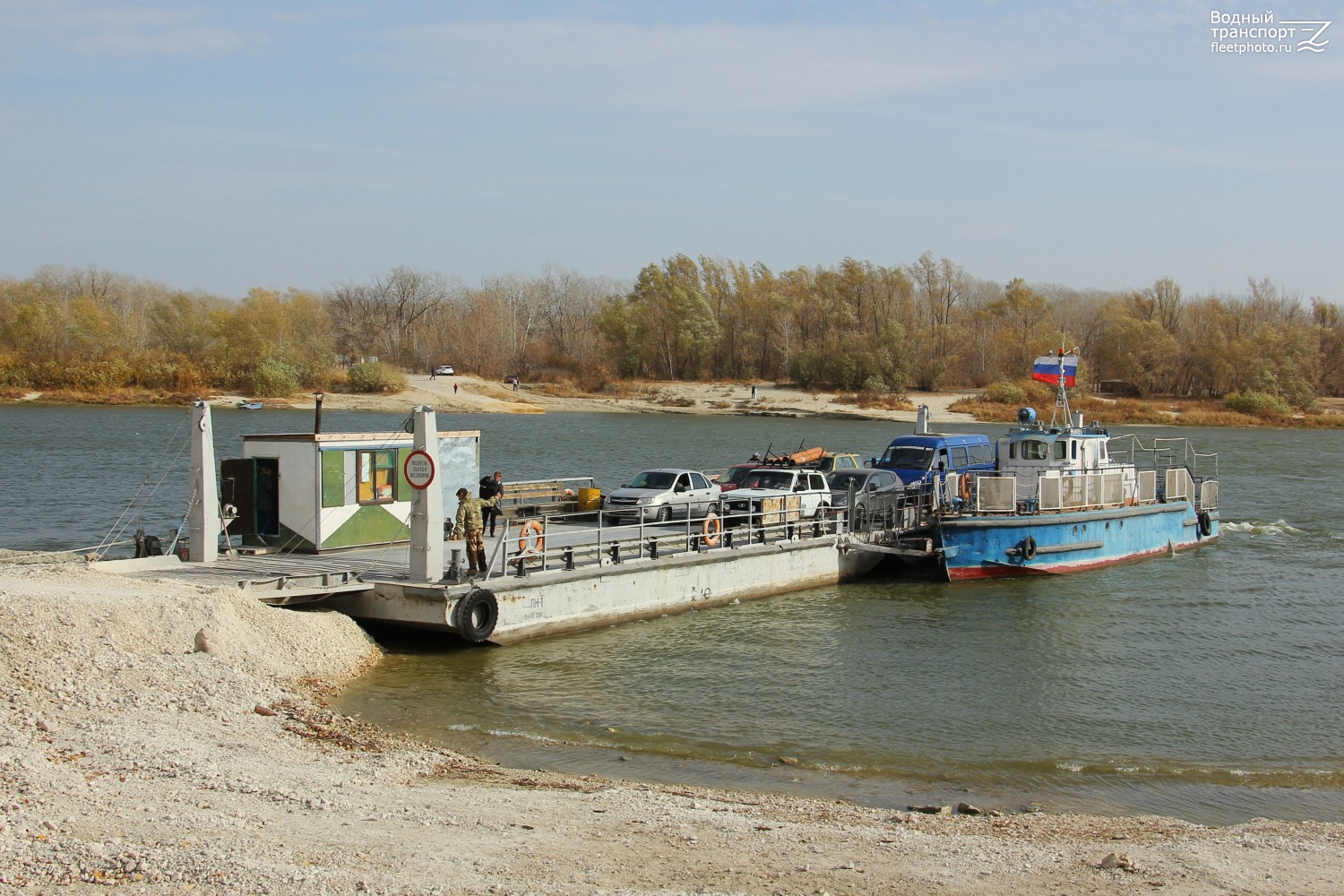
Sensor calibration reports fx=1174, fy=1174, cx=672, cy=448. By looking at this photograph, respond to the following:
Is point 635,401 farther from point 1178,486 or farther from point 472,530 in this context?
point 472,530

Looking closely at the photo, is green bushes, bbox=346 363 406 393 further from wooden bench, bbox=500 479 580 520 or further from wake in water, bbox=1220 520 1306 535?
wooden bench, bbox=500 479 580 520

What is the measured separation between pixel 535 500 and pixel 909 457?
9.82m

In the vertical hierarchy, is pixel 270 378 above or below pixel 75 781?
above

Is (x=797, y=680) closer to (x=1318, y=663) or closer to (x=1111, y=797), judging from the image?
(x=1111, y=797)

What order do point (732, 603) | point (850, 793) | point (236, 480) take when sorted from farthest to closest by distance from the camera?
point (732, 603) → point (236, 480) → point (850, 793)

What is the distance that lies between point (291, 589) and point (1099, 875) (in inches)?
470

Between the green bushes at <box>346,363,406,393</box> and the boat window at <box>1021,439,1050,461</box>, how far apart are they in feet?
267

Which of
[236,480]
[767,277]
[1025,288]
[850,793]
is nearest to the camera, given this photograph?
[850,793]

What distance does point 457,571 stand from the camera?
18328 mm

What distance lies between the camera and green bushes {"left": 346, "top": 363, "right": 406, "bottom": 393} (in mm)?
104312

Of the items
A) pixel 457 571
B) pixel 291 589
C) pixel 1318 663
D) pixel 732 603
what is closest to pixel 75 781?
pixel 291 589

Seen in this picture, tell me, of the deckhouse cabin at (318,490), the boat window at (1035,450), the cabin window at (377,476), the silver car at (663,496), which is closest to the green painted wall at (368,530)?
the deckhouse cabin at (318,490)

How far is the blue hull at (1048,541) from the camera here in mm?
27594

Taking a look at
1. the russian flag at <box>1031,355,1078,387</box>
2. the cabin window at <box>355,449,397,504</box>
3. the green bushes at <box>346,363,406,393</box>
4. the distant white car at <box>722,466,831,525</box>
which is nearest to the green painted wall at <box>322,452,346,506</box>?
the cabin window at <box>355,449,397,504</box>
